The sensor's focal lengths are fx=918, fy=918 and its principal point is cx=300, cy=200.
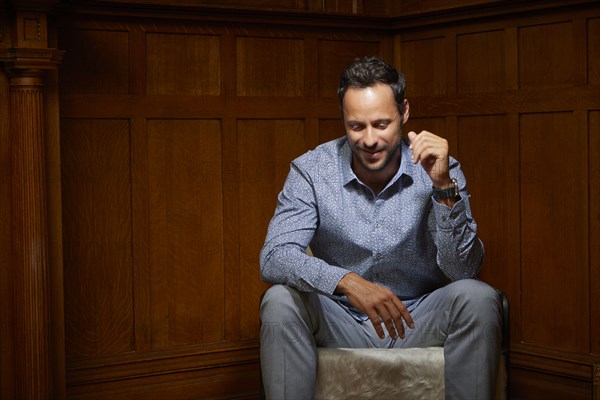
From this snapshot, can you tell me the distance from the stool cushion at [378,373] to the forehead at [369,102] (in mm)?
598

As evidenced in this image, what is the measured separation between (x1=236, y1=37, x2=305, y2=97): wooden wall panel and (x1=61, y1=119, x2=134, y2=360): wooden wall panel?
1.55 feet

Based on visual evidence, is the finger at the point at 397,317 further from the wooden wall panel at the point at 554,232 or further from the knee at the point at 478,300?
the wooden wall panel at the point at 554,232

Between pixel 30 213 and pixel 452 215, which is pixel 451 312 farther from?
pixel 30 213

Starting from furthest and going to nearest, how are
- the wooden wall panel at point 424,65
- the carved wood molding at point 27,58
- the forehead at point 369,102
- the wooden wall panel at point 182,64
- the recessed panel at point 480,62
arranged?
the wooden wall panel at point 424,65 → the recessed panel at point 480,62 → the wooden wall panel at point 182,64 → the carved wood molding at point 27,58 → the forehead at point 369,102

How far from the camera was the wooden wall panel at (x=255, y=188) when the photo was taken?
324 centimetres

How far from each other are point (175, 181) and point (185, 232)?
0.18 meters

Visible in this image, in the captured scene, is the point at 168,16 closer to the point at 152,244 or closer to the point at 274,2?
the point at 274,2

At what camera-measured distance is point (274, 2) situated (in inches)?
131

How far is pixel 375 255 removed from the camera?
2.39m

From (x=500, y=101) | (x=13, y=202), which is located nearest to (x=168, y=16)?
(x=13, y=202)

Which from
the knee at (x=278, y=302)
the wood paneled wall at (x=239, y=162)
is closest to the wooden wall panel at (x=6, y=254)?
the wood paneled wall at (x=239, y=162)

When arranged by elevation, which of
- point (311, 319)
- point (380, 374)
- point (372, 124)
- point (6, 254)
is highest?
point (372, 124)

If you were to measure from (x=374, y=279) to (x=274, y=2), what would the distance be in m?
1.33

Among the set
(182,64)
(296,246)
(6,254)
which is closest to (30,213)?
(6,254)
